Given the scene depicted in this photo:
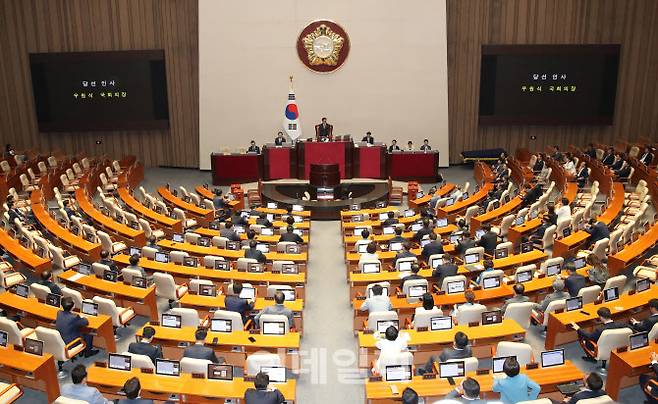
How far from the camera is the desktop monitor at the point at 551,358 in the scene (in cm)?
820

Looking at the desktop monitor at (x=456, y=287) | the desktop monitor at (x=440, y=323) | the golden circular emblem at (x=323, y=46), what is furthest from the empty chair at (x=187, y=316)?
the golden circular emblem at (x=323, y=46)

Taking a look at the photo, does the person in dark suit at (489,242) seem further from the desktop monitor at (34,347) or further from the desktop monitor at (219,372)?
the desktop monitor at (34,347)

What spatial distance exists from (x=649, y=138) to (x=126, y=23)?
21.4 meters

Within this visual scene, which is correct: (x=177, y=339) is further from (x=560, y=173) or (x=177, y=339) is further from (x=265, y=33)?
(x=265, y=33)

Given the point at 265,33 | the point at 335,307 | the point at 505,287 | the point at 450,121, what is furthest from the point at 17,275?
the point at 450,121

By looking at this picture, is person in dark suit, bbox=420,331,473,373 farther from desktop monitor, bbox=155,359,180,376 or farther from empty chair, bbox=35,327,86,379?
empty chair, bbox=35,327,86,379

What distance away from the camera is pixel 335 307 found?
39.2 ft

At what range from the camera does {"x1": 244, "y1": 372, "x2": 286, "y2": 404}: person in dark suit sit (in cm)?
709

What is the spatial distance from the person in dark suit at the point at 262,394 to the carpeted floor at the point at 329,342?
175cm

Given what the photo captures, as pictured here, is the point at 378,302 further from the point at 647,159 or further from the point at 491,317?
the point at 647,159

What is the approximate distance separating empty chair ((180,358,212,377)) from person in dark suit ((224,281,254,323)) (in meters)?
1.92

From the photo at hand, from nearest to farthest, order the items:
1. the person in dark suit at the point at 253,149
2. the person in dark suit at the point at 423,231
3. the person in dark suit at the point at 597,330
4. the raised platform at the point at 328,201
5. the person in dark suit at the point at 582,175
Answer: the person in dark suit at the point at 597,330
the person in dark suit at the point at 423,231
the raised platform at the point at 328,201
the person in dark suit at the point at 582,175
the person in dark suit at the point at 253,149

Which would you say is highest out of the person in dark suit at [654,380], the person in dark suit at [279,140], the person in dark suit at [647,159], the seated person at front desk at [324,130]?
the seated person at front desk at [324,130]

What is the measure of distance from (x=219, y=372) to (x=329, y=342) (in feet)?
9.47
